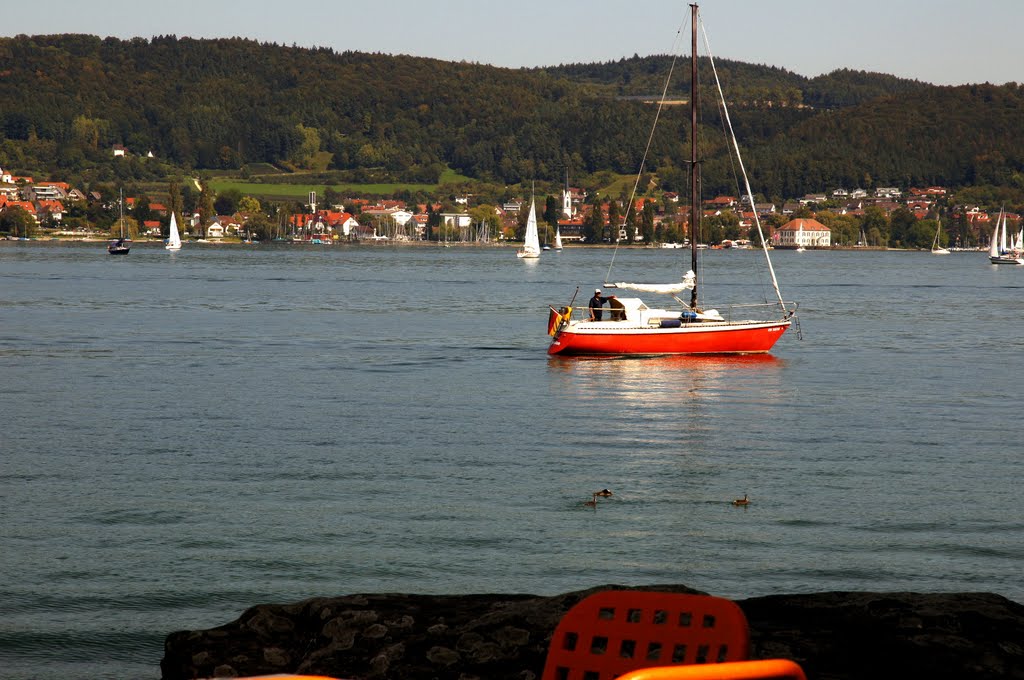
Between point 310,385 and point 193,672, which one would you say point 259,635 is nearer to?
point 193,672

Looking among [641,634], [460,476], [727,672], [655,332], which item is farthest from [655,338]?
[727,672]

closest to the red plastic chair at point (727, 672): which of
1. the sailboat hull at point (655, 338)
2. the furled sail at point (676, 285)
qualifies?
the sailboat hull at point (655, 338)

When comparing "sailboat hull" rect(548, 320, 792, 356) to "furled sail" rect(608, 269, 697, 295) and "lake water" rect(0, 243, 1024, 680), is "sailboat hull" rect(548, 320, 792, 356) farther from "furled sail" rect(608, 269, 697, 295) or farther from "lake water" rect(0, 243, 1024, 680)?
"furled sail" rect(608, 269, 697, 295)

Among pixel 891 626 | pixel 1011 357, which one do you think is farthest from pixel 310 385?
pixel 891 626

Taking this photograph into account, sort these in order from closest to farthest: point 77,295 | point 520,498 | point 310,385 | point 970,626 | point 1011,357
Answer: point 970,626 < point 520,498 < point 310,385 < point 1011,357 < point 77,295

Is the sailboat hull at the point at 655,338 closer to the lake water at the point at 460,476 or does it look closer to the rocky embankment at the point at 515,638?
the lake water at the point at 460,476

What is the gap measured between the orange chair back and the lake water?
23.2 feet

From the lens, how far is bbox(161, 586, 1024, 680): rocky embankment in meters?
7.30

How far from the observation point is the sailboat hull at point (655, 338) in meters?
39.9

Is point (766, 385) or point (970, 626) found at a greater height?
point (970, 626)

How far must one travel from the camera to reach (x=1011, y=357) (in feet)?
150

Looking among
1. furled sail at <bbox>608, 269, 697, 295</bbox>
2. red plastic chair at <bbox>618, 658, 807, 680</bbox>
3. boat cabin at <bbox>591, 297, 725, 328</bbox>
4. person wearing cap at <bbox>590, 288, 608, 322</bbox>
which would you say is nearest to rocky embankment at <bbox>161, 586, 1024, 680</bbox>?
red plastic chair at <bbox>618, 658, 807, 680</bbox>

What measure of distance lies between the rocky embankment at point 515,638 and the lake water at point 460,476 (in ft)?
11.9

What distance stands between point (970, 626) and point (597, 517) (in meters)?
9.96
